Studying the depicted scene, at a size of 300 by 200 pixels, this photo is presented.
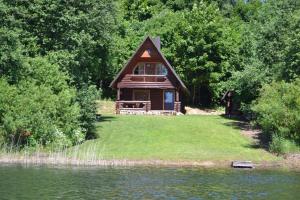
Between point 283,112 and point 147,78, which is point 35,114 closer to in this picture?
point 283,112

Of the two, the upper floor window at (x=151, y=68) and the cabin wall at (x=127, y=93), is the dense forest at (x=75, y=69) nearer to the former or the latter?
the upper floor window at (x=151, y=68)

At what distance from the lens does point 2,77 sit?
4444cm

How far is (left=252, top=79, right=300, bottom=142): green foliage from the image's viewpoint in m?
43.1

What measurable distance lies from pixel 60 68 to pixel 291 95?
18526mm

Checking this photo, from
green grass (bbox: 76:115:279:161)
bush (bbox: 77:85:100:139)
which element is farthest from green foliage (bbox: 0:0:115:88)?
green grass (bbox: 76:115:279:161)

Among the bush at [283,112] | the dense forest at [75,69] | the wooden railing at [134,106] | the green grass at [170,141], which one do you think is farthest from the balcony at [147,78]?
the bush at [283,112]

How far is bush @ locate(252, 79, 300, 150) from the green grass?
6.84ft

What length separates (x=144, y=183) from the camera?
29953 millimetres

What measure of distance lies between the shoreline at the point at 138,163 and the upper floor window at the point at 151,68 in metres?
27.2

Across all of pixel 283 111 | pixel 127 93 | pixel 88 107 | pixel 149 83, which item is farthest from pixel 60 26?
pixel 283 111

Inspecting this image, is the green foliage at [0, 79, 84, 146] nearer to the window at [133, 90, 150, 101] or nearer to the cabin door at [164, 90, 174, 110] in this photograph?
the window at [133, 90, 150, 101]

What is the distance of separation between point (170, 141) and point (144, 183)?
54.5 ft

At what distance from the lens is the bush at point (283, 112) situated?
1694 inches

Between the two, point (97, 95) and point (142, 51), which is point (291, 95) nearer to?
point (97, 95)
